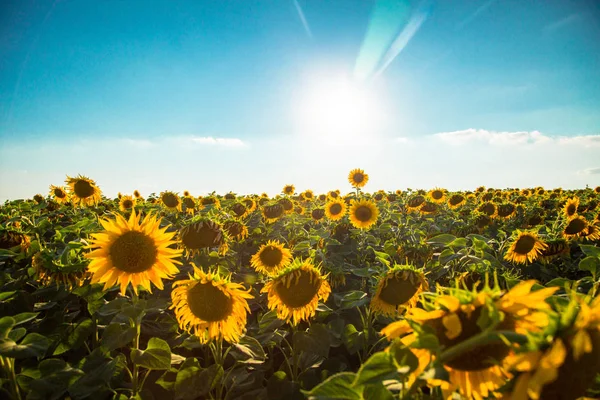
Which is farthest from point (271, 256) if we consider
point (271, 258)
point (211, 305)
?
point (211, 305)

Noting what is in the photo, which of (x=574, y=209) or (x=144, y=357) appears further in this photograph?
(x=574, y=209)

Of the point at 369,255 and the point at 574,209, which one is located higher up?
the point at 574,209

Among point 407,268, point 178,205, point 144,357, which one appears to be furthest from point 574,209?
point 178,205

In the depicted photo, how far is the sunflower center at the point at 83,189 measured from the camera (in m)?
7.82

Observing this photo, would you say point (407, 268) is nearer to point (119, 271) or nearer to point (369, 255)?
point (119, 271)

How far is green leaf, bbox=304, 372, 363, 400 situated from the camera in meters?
1.06

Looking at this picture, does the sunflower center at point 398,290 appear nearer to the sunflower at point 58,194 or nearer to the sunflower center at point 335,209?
the sunflower center at point 335,209

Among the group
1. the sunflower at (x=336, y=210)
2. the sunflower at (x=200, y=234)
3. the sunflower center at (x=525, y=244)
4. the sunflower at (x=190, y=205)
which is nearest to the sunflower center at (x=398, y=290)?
the sunflower at (x=200, y=234)

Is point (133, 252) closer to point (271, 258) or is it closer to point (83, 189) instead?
point (271, 258)

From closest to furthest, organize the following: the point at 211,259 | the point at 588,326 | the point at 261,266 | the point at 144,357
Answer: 1. the point at 588,326
2. the point at 144,357
3. the point at 211,259
4. the point at 261,266

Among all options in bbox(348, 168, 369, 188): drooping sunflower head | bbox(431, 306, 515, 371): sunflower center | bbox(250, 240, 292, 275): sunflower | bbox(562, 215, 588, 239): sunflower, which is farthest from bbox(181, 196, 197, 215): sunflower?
bbox(562, 215, 588, 239): sunflower

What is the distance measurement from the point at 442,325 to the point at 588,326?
37 centimetres

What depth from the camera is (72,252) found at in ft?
10.6

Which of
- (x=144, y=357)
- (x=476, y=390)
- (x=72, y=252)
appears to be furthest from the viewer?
(x=72, y=252)
